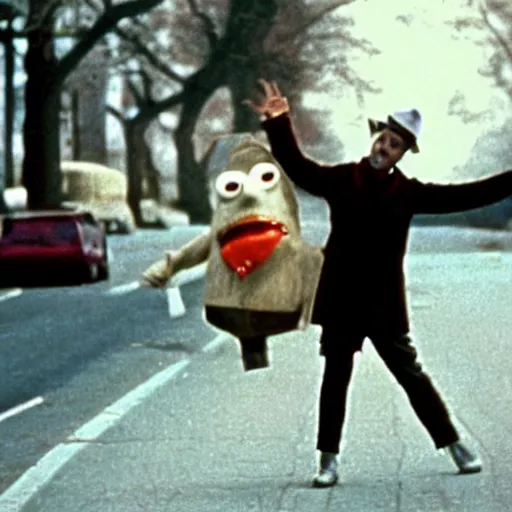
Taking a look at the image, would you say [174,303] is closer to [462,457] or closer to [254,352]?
[254,352]

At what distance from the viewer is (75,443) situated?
63.9 ft

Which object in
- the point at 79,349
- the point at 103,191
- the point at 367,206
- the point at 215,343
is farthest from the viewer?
the point at 79,349

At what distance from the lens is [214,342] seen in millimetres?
30266

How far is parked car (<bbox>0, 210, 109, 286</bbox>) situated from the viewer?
25531 millimetres

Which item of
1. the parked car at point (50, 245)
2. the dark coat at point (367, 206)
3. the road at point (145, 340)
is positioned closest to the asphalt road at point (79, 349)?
the road at point (145, 340)

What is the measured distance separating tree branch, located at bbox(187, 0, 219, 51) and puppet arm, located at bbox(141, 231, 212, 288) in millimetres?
5899

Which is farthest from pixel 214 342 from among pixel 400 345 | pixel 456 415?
pixel 400 345

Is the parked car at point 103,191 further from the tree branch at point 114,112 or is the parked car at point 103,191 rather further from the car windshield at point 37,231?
the tree branch at point 114,112

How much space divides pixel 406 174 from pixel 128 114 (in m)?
20.9

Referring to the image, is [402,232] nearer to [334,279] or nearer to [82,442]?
[334,279]

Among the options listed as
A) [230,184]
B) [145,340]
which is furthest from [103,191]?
[230,184]

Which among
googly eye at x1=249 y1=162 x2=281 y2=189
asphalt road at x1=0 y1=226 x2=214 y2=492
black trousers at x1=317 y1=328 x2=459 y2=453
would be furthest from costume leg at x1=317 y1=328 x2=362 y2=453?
asphalt road at x1=0 y1=226 x2=214 y2=492

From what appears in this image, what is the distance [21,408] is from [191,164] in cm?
897

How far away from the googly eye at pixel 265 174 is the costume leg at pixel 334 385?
1.49 m
